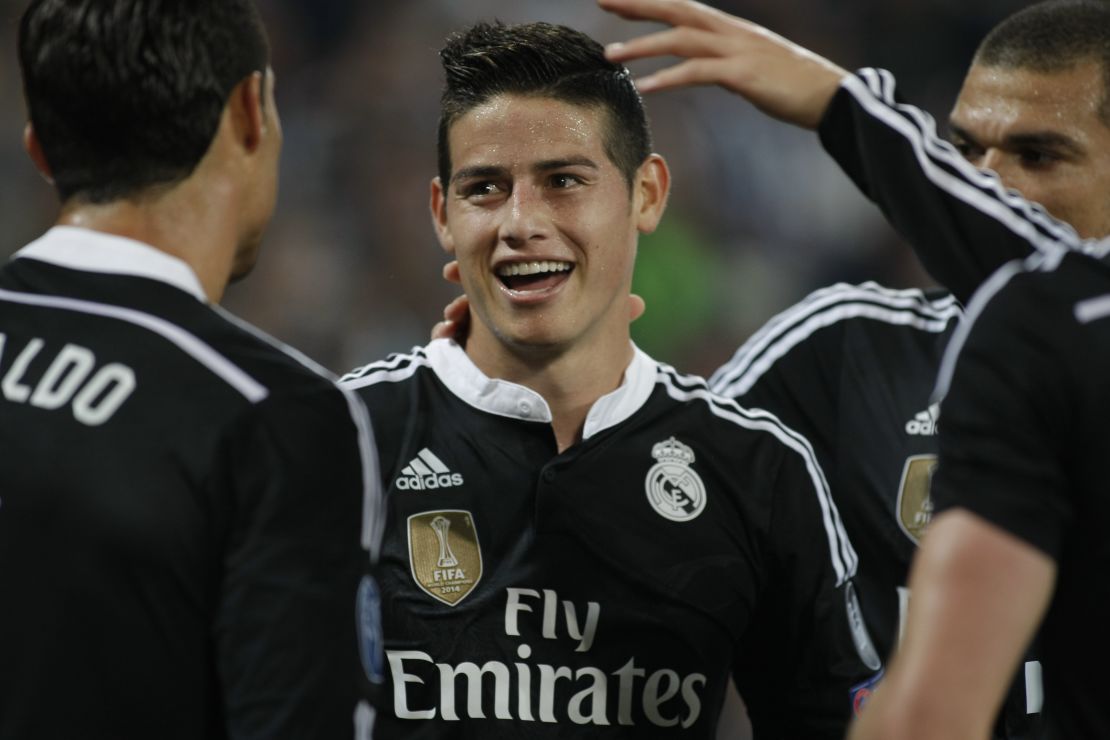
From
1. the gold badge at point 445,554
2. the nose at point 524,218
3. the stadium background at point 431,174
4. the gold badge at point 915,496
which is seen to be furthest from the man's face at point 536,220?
the stadium background at point 431,174

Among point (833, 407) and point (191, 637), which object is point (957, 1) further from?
point (191, 637)

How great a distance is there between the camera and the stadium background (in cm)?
643

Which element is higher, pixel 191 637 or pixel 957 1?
pixel 957 1

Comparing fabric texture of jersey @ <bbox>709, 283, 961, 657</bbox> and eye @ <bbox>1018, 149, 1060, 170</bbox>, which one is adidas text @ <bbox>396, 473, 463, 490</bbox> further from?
eye @ <bbox>1018, 149, 1060, 170</bbox>

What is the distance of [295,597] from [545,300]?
123 centimetres

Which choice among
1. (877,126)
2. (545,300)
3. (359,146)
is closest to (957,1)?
(359,146)

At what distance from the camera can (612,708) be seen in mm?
2547

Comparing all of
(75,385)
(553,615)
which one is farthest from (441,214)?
(75,385)

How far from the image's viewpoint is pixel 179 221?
1.79 m

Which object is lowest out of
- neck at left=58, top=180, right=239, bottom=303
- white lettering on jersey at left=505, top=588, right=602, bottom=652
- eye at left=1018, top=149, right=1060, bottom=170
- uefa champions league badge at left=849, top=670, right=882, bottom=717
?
uefa champions league badge at left=849, top=670, right=882, bottom=717

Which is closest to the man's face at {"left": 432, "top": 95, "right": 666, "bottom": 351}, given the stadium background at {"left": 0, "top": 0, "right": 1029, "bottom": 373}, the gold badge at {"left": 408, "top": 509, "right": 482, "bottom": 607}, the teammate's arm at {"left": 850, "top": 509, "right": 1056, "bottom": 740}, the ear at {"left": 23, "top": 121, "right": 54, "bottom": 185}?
the gold badge at {"left": 408, "top": 509, "right": 482, "bottom": 607}

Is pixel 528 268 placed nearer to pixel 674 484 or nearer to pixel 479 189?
pixel 479 189

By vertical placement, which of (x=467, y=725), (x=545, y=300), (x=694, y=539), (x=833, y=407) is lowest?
(x=467, y=725)

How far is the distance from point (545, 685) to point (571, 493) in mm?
374
